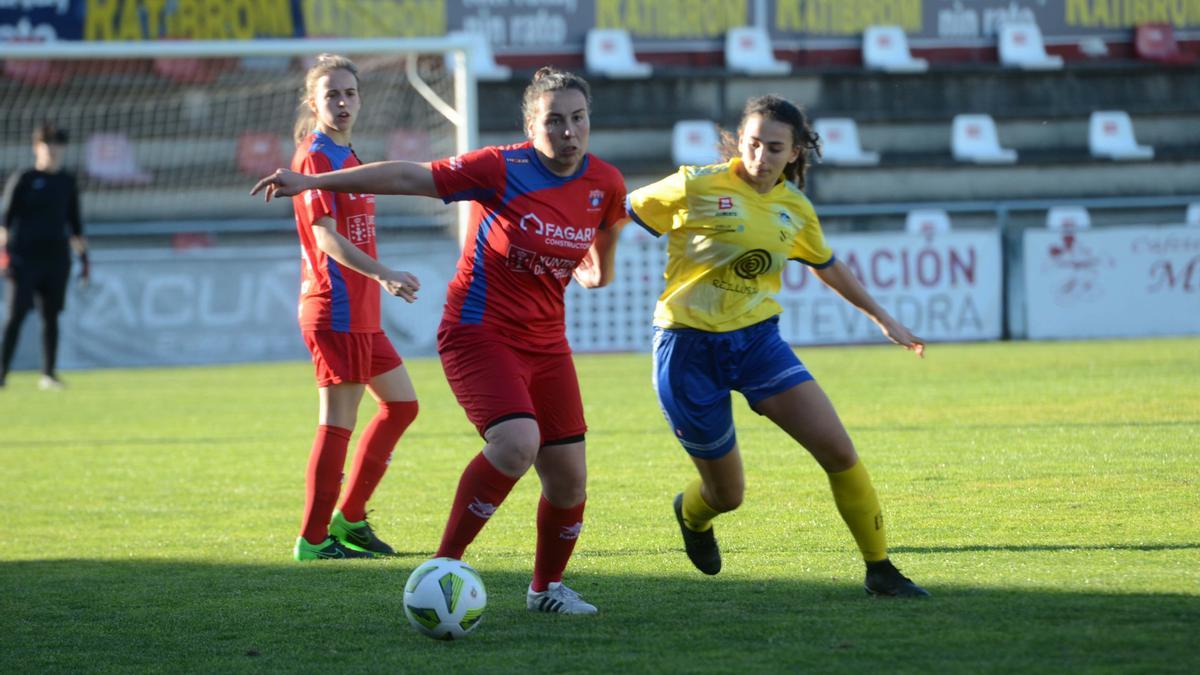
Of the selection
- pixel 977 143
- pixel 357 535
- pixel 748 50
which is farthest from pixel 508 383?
pixel 977 143

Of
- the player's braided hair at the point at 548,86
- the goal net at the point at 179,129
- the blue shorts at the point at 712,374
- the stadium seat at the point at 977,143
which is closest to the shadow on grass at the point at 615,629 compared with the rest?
the blue shorts at the point at 712,374

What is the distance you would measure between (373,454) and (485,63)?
601 inches

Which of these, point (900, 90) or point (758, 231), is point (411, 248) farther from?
point (758, 231)

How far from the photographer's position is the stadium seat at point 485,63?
21.2 metres

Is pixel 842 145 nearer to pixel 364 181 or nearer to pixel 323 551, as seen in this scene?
pixel 323 551

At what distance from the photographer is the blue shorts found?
18.0ft

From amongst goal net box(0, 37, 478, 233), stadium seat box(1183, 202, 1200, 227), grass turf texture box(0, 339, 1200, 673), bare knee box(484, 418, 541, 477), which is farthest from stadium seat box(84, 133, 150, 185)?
bare knee box(484, 418, 541, 477)

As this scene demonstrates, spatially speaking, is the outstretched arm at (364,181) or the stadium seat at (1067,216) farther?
the stadium seat at (1067,216)

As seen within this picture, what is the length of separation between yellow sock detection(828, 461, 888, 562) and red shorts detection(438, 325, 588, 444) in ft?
2.92

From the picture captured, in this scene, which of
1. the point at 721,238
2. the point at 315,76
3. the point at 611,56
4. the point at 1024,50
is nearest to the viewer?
the point at 721,238

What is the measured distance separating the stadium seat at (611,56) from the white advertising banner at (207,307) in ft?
16.4

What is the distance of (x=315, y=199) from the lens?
6465 millimetres

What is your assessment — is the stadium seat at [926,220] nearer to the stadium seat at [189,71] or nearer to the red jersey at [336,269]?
the stadium seat at [189,71]

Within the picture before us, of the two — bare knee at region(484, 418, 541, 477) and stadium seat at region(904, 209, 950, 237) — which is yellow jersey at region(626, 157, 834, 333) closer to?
bare knee at region(484, 418, 541, 477)
